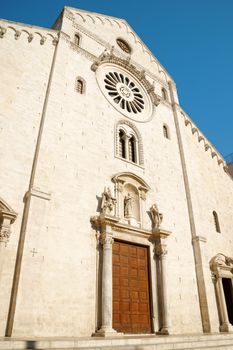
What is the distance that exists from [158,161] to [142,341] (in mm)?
9617

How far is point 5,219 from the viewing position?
8617 millimetres

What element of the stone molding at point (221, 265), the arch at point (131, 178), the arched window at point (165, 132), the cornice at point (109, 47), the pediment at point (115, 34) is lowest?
the stone molding at point (221, 265)

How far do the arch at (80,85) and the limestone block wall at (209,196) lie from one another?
7573 millimetres

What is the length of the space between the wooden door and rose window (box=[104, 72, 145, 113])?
8.71 m

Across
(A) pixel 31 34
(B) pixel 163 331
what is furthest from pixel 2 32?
(B) pixel 163 331

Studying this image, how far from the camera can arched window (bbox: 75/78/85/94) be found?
14.1m

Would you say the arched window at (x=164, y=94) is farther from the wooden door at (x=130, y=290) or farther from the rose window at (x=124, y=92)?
the wooden door at (x=130, y=290)

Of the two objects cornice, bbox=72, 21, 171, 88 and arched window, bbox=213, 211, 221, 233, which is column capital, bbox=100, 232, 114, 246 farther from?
cornice, bbox=72, 21, 171, 88

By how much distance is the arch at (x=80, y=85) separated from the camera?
46.3 feet

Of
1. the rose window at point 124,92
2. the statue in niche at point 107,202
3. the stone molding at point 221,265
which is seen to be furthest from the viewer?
the rose window at point 124,92

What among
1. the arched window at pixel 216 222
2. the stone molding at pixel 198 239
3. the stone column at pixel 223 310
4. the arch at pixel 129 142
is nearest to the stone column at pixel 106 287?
the arch at pixel 129 142

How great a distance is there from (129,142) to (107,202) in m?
4.97

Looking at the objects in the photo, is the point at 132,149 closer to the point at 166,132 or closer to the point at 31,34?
the point at 166,132

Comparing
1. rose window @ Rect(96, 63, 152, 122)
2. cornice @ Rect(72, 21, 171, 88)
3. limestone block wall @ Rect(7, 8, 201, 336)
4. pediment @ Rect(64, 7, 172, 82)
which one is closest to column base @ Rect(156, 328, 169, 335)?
limestone block wall @ Rect(7, 8, 201, 336)
